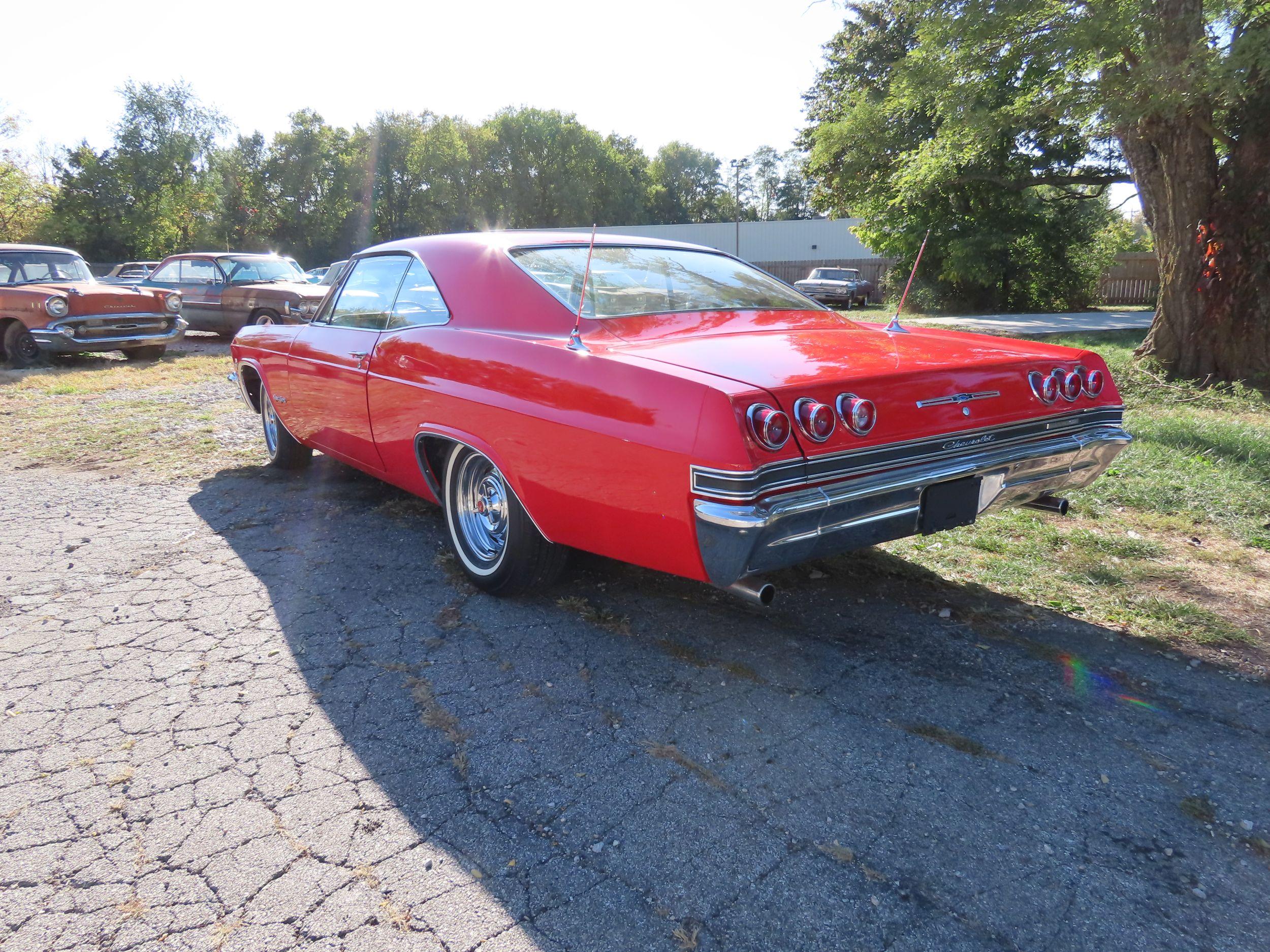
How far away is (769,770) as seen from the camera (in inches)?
97.5

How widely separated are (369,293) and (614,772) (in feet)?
9.75

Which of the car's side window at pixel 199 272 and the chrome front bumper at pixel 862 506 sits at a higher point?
the car's side window at pixel 199 272

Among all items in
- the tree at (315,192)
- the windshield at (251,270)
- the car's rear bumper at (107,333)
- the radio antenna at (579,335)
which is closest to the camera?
the radio antenna at (579,335)

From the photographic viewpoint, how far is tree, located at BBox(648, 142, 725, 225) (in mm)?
74562

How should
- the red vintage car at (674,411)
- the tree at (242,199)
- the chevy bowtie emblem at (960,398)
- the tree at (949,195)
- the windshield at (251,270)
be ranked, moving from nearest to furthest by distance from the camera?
1. the red vintage car at (674,411)
2. the chevy bowtie emblem at (960,398)
3. the windshield at (251,270)
4. the tree at (949,195)
5. the tree at (242,199)

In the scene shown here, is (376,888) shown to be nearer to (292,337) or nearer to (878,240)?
(292,337)

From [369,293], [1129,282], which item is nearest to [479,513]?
[369,293]

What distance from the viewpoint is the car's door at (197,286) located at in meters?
14.5

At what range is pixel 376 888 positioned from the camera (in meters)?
2.04

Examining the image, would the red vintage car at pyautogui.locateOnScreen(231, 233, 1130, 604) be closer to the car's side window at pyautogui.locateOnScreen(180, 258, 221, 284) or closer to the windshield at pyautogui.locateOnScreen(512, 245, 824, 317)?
the windshield at pyautogui.locateOnScreen(512, 245, 824, 317)

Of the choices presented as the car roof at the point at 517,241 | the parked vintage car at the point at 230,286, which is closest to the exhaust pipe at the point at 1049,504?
the car roof at the point at 517,241

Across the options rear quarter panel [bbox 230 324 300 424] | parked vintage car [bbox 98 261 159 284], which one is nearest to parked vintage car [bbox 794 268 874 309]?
parked vintage car [bbox 98 261 159 284]

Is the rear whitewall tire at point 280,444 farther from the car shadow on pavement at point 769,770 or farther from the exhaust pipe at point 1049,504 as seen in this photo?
the exhaust pipe at point 1049,504

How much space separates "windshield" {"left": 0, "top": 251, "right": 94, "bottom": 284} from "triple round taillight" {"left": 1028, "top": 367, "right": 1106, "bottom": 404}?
1340 cm
